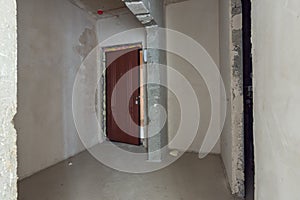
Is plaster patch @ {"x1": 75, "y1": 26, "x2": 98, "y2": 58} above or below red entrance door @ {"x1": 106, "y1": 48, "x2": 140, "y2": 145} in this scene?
above

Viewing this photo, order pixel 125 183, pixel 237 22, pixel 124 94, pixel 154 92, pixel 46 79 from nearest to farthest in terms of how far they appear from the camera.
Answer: pixel 237 22, pixel 125 183, pixel 46 79, pixel 154 92, pixel 124 94

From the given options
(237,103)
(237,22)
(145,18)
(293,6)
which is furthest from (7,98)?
(145,18)

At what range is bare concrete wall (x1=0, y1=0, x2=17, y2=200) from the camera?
27.2 inches

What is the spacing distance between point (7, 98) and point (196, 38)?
383 cm

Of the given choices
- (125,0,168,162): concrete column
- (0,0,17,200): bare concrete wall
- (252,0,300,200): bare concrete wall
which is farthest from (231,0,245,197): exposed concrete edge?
(0,0,17,200): bare concrete wall

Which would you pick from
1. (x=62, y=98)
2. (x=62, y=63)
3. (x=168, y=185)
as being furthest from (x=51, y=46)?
(x=168, y=185)

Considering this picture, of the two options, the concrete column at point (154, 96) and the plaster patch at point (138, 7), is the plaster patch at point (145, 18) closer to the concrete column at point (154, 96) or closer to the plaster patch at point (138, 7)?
the plaster patch at point (138, 7)

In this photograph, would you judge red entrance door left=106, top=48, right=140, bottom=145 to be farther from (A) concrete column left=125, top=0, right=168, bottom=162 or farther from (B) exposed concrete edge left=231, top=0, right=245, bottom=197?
(B) exposed concrete edge left=231, top=0, right=245, bottom=197

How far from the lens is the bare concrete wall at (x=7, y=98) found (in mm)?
690

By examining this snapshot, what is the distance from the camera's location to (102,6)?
4.25m

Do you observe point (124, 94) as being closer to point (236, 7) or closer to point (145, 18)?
point (145, 18)

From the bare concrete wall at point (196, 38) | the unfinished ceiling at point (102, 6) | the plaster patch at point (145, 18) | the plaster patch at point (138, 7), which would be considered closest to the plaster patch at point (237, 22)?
the plaster patch at point (138, 7)

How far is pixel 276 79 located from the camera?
0.91 meters

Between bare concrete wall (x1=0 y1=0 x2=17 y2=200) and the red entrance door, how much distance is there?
3920 mm
